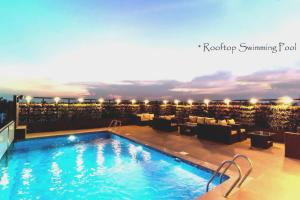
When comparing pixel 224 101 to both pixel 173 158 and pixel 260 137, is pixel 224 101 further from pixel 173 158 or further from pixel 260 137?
pixel 173 158

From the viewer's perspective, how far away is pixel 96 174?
520 centimetres

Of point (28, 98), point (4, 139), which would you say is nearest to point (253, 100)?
point (4, 139)

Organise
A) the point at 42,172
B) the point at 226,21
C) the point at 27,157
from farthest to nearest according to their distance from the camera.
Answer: the point at 226,21
the point at 27,157
the point at 42,172

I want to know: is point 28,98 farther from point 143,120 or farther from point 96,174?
point 96,174

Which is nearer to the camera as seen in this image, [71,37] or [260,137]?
[260,137]

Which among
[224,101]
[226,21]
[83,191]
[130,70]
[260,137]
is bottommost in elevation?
[83,191]

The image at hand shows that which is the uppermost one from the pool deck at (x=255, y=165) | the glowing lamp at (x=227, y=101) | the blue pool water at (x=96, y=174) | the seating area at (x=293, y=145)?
the glowing lamp at (x=227, y=101)

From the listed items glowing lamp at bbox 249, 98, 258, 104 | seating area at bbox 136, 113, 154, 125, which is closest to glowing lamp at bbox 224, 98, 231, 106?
glowing lamp at bbox 249, 98, 258, 104

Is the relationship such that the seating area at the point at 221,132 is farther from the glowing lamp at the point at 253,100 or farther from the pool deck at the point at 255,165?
the glowing lamp at the point at 253,100

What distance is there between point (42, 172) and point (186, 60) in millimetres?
9741

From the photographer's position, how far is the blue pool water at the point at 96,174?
420cm

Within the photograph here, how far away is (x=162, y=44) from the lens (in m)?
10.5

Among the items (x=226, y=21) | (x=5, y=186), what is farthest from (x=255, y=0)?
(x=5, y=186)

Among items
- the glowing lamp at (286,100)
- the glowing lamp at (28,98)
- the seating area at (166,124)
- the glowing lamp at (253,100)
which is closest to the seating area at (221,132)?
the glowing lamp at (253,100)
